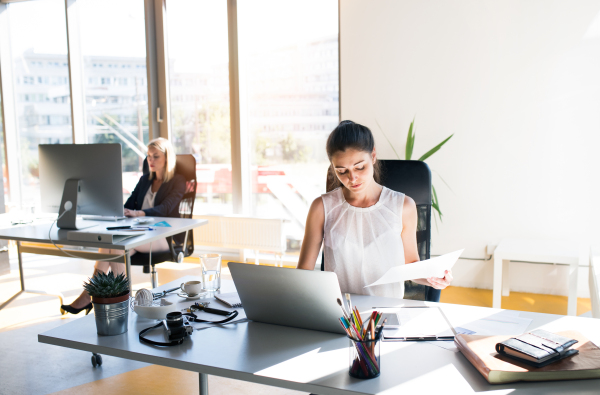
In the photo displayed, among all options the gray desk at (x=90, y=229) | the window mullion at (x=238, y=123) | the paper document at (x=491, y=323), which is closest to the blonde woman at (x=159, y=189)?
the gray desk at (x=90, y=229)

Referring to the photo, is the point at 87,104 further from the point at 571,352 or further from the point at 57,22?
the point at 571,352

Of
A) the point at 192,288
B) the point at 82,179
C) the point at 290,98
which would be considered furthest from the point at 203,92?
the point at 192,288

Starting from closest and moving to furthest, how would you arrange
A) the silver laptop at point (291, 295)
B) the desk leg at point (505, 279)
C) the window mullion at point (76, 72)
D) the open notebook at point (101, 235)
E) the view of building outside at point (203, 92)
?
the silver laptop at point (291, 295)
the open notebook at point (101, 235)
the desk leg at point (505, 279)
the view of building outside at point (203, 92)
the window mullion at point (76, 72)

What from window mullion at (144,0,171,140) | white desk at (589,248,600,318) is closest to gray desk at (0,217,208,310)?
window mullion at (144,0,171,140)

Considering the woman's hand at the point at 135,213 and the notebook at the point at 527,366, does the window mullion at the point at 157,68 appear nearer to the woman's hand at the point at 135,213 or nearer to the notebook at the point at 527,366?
the woman's hand at the point at 135,213

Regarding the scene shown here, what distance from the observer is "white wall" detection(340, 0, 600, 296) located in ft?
11.1

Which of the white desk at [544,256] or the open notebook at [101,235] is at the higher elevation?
the open notebook at [101,235]

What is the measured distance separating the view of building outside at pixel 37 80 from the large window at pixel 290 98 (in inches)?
91.1

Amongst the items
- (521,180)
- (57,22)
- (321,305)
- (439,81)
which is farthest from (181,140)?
(321,305)

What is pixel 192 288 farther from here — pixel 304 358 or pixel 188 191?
pixel 188 191

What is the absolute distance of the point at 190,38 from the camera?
187 inches

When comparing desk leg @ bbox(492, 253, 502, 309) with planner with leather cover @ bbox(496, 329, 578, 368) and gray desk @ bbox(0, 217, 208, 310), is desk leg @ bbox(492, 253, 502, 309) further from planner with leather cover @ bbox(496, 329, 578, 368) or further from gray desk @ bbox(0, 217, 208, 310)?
planner with leather cover @ bbox(496, 329, 578, 368)

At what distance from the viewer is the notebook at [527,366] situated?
977 mm

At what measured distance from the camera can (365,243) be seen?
181 centimetres
